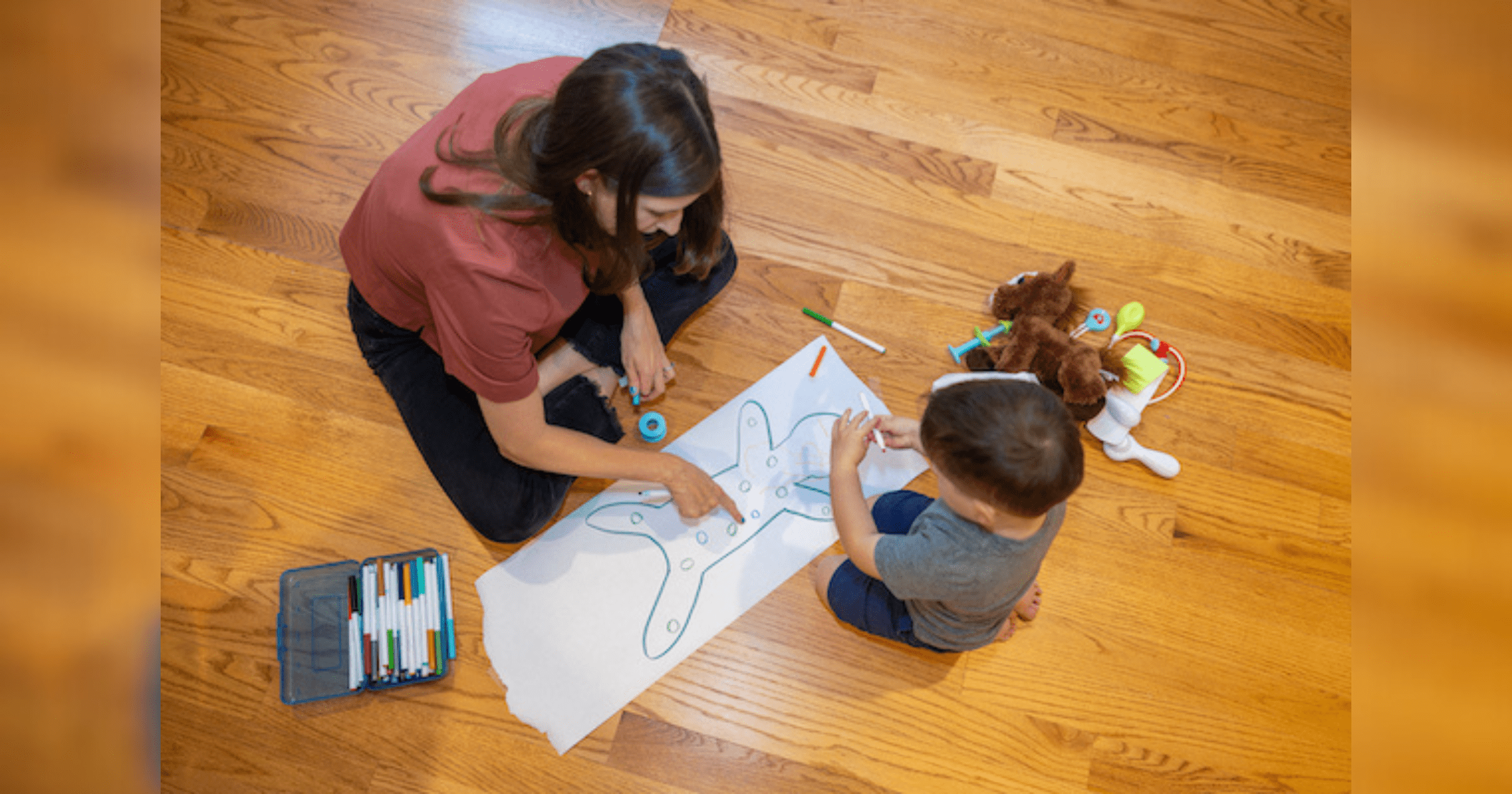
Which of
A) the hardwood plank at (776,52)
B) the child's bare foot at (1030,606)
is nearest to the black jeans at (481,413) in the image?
the hardwood plank at (776,52)

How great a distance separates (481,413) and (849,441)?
50 centimetres

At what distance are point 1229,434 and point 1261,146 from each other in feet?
1.66

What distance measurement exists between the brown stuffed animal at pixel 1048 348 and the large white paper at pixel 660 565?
7.6 inches

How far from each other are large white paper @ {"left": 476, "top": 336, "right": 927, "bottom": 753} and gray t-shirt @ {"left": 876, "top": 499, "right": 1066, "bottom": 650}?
234 millimetres

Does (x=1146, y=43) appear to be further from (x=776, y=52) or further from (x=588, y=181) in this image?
(x=588, y=181)

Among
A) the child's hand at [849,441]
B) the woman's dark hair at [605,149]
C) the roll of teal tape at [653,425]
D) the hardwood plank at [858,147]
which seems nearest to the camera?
the woman's dark hair at [605,149]

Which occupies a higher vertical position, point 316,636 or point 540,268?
point 540,268

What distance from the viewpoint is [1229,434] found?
4.30 ft

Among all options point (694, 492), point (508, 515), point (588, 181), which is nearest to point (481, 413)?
point (508, 515)

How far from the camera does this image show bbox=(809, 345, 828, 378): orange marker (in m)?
1.29

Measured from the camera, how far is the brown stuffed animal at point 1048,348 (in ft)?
3.85

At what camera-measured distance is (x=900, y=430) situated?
1168mm

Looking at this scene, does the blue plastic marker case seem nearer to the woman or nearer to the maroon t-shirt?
the woman

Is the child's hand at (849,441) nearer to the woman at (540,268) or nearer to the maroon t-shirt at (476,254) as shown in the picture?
the woman at (540,268)
